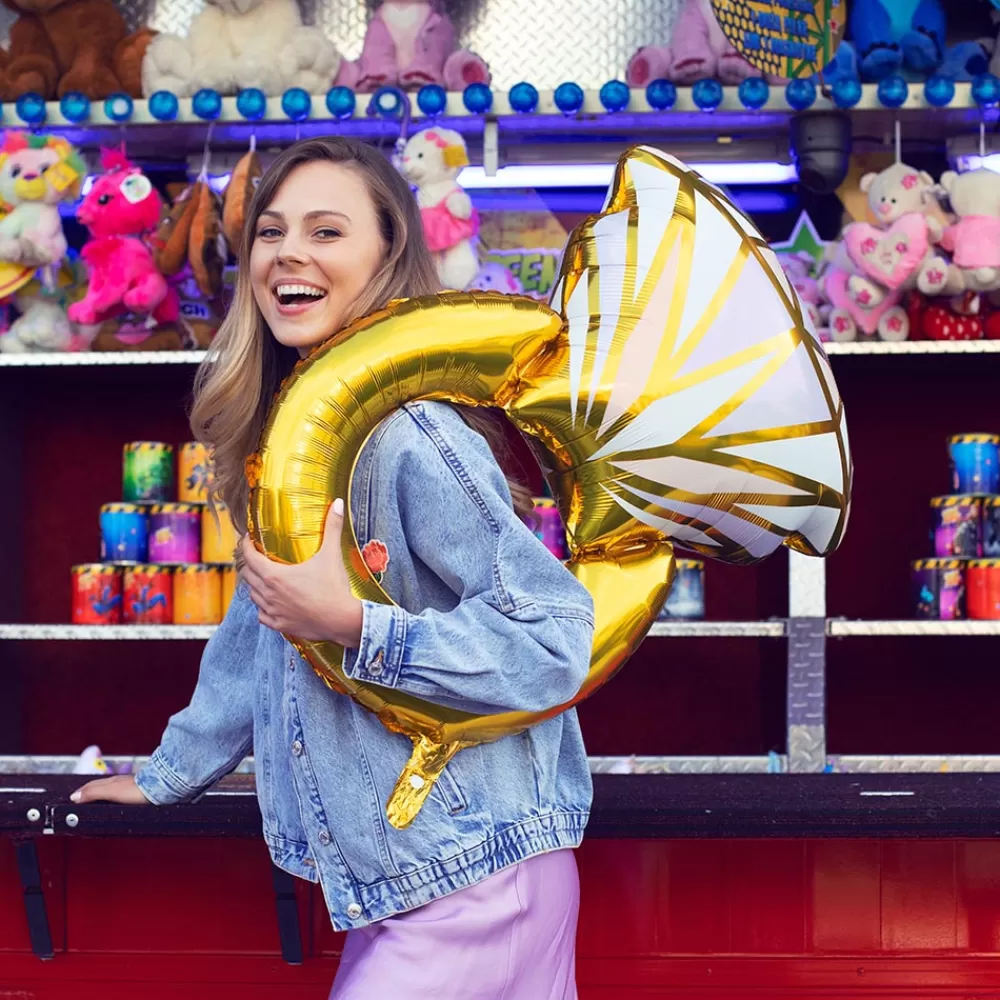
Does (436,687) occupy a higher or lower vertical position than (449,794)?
higher

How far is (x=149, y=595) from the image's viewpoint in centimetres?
282

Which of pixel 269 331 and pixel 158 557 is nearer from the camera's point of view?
pixel 269 331

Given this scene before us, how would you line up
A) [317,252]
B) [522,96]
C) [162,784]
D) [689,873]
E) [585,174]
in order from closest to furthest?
[317,252], [162,784], [689,873], [522,96], [585,174]

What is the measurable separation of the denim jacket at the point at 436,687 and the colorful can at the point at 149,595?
1588 mm

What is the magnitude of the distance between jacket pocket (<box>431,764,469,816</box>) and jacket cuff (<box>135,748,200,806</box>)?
0.44 m

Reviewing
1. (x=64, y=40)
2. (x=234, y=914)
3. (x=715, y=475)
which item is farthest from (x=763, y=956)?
(x=64, y=40)

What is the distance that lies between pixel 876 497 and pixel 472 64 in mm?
1414

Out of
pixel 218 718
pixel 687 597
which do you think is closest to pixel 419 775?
pixel 218 718

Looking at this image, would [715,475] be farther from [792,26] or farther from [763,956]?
[792,26]

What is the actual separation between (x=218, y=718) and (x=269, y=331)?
1.38ft

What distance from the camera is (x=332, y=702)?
123 centimetres

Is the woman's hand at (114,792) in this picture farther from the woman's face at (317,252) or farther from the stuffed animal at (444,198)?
the stuffed animal at (444,198)

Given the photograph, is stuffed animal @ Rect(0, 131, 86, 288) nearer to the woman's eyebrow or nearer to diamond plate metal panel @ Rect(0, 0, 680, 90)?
diamond plate metal panel @ Rect(0, 0, 680, 90)

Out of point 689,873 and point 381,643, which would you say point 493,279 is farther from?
point 381,643
